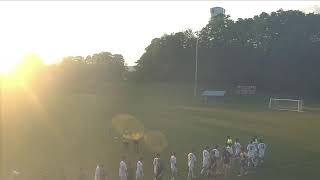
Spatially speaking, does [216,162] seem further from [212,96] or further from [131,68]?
[131,68]

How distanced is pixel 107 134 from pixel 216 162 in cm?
1788

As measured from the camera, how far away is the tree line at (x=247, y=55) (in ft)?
329

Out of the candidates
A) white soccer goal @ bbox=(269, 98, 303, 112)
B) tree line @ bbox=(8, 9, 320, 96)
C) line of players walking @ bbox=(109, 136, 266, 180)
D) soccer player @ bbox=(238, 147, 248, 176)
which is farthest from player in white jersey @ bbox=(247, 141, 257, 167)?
tree line @ bbox=(8, 9, 320, 96)

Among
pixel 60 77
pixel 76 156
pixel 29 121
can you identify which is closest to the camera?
pixel 76 156

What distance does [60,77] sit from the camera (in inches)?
3396

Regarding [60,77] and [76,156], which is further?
[60,77]

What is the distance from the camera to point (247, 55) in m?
102

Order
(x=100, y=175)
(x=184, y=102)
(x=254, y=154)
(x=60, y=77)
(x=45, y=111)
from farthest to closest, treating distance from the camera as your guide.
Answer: (x=60, y=77), (x=184, y=102), (x=45, y=111), (x=254, y=154), (x=100, y=175)

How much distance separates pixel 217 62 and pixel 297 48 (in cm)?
1599

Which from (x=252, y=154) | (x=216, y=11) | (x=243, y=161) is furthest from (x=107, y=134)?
(x=216, y=11)

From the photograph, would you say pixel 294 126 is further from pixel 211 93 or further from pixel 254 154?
pixel 211 93

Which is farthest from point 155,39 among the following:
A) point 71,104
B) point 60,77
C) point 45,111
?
point 45,111

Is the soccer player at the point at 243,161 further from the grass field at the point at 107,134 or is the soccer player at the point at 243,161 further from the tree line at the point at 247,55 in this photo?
A: the tree line at the point at 247,55

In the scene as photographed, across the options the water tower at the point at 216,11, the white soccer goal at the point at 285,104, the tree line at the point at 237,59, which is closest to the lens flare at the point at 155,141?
the white soccer goal at the point at 285,104
